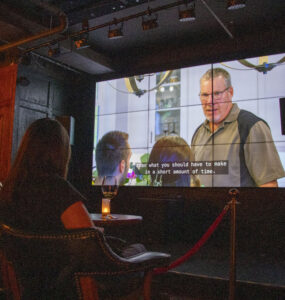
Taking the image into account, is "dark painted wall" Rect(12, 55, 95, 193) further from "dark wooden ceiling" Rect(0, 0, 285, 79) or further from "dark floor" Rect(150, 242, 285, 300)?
"dark floor" Rect(150, 242, 285, 300)

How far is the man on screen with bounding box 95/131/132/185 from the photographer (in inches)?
242

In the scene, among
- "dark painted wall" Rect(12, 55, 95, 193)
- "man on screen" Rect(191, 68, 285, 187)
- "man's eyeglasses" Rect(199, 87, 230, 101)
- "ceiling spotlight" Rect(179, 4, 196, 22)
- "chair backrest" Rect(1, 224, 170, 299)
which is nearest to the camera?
"chair backrest" Rect(1, 224, 170, 299)

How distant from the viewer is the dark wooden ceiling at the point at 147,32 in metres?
4.70

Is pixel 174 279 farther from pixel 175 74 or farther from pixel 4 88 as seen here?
pixel 4 88

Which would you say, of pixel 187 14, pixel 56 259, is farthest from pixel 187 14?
pixel 56 259

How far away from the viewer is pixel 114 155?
20.7 ft

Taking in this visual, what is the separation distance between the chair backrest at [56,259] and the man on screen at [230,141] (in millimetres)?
4078

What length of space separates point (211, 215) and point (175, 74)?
2366mm

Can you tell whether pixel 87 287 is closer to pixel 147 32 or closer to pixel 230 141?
pixel 230 141

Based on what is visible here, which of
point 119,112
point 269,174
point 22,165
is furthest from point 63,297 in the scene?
point 119,112

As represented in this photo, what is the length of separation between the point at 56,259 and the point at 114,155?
5112mm

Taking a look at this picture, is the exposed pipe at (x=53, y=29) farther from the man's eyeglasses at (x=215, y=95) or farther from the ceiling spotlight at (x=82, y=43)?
the man's eyeglasses at (x=215, y=95)

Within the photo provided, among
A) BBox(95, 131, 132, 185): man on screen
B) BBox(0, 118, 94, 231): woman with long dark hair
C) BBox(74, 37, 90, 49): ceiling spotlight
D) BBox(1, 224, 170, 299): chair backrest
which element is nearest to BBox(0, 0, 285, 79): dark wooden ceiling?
BBox(74, 37, 90, 49): ceiling spotlight

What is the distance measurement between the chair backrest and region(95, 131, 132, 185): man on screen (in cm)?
488
